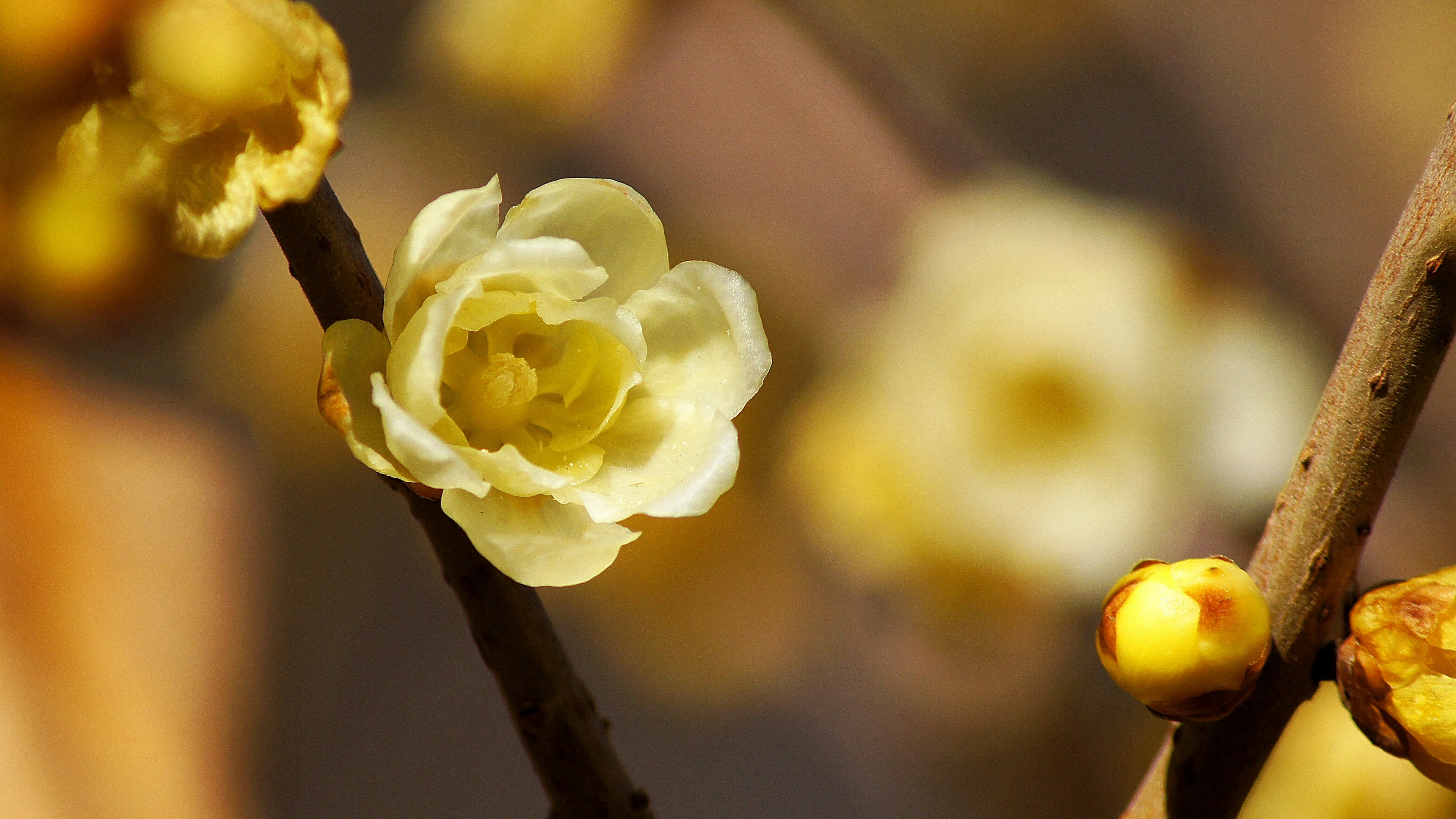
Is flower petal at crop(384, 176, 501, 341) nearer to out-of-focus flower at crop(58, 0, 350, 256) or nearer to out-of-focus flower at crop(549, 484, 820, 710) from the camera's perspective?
out-of-focus flower at crop(58, 0, 350, 256)

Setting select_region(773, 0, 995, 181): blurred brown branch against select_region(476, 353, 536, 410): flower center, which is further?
select_region(773, 0, 995, 181): blurred brown branch

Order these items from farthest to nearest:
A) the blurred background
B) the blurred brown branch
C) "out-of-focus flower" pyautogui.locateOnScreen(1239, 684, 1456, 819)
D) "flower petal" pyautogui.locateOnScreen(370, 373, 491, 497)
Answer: the blurred brown branch, the blurred background, "out-of-focus flower" pyautogui.locateOnScreen(1239, 684, 1456, 819), "flower petal" pyautogui.locateOnScreen(370, 373, 491, 497)

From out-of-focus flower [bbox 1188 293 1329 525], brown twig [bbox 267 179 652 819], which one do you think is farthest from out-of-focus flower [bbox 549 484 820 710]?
brown twig [bbox 267 179 652 819]

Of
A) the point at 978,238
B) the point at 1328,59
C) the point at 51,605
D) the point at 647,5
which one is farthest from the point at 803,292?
the point at 51,605

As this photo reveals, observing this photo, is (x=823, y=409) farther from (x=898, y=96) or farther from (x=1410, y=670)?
(x=1410, y=670)

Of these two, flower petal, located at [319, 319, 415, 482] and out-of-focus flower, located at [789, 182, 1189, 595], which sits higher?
flower petal, located at [319, 319, 415, 482]

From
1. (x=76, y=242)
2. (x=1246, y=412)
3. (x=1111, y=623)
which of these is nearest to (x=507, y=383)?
(x=1111, y=623)

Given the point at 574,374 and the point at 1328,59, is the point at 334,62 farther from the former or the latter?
the point at 1328,59

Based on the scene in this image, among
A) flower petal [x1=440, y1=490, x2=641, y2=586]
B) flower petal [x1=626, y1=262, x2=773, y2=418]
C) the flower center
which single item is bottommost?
flower petal [x1=440, y1=490, x2=641, y2=586]
